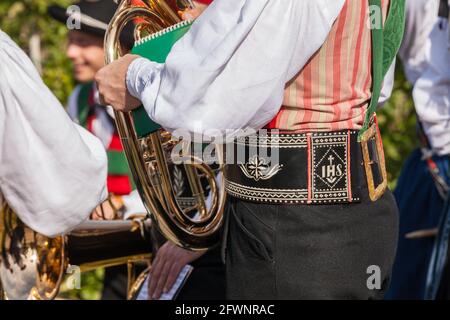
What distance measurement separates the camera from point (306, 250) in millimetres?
2299

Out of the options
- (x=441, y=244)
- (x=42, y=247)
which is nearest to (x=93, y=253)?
(x=42, y=247)

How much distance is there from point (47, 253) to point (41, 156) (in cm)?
72

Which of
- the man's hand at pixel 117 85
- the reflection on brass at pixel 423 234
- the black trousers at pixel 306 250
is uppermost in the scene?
the man's hand at pixel 117 85

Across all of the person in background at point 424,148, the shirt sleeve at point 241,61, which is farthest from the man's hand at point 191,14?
the person in background at point 424,148

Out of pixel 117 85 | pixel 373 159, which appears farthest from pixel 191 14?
pixel 373 159

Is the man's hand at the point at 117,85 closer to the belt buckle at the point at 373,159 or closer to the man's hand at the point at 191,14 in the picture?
the man's hand at the point at 191,14

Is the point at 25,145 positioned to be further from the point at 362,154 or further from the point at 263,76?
the point at 362,154

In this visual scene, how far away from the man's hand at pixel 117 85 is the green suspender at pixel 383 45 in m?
0.56

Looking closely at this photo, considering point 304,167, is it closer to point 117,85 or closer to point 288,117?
point 288,117

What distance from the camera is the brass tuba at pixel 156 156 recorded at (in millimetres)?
2514

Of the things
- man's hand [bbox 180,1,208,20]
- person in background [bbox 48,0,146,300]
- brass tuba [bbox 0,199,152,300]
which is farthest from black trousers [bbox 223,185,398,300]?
person in background [bbox 48,0,146,300]

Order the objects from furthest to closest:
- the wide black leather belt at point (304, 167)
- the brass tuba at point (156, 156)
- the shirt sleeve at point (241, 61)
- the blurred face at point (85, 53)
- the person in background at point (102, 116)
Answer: the blurred face at point (85, 53) → the person in background at point (102, 116) → the brass tuba at point (156, 156) → the wide black leather belt at point (304, 167) → the shirt sleeve at point (241, 61)

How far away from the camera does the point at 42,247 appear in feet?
10.00

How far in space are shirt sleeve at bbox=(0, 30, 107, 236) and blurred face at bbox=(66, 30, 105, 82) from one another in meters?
1.55
